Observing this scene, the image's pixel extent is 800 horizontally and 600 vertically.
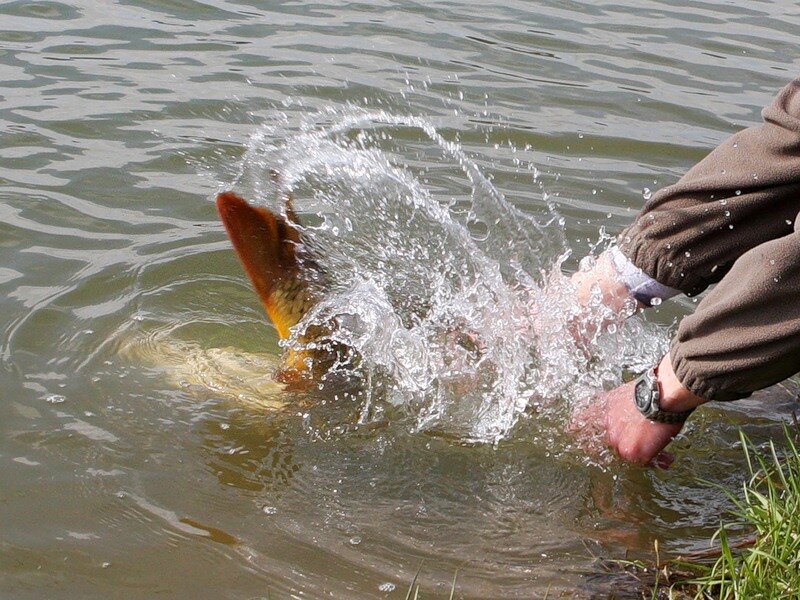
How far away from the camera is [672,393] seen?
10.1 feet

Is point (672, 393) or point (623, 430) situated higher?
point (672, 393)

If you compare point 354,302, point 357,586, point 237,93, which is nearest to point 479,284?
point 354,302

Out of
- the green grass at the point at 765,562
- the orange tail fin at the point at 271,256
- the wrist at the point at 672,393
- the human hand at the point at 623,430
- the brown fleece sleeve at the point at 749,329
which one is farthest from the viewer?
the orange tail fin at the point at 271,256

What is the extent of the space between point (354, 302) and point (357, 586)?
1.25 meters

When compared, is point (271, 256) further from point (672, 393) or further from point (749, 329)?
point (749, 329)

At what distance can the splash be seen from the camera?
12.9 ft

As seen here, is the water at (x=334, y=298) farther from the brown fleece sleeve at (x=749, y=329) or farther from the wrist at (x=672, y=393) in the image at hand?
the brown fleece sleeve at (x=749, y=329)

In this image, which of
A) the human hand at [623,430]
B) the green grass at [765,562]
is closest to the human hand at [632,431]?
the human hand at [623,430]

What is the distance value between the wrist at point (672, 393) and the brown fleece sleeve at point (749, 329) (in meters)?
0.04

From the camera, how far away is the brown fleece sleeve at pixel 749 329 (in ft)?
9.27

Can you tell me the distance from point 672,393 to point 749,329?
1.09 feet

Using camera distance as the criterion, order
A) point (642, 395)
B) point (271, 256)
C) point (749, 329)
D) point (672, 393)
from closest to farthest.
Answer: point (749, 329)
point (672, 393)
point (642, 395)
point (271, 256)

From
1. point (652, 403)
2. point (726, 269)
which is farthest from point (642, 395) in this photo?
point (726, 269)

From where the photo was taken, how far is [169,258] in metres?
4.75
